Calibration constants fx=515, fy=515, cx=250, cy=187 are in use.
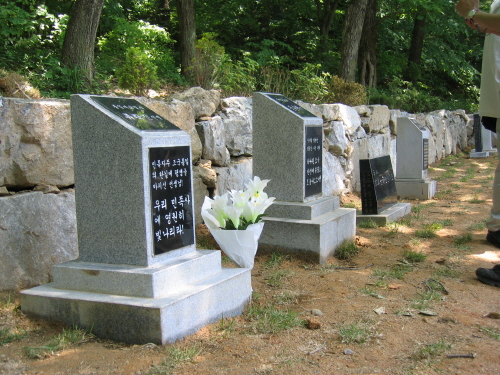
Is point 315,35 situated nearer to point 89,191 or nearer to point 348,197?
point 348,197

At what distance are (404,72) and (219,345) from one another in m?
17.2

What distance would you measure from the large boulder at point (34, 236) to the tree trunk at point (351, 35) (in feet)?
28.4

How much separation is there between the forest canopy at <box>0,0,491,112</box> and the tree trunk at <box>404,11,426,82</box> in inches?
1.4

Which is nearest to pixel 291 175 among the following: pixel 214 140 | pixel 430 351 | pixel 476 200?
pixel 214 140

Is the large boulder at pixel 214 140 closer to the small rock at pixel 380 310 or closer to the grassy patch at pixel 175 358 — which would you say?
the small rock at pixel 380 310

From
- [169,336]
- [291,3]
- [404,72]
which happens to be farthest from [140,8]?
[169,336]

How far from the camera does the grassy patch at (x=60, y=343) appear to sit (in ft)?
8.55

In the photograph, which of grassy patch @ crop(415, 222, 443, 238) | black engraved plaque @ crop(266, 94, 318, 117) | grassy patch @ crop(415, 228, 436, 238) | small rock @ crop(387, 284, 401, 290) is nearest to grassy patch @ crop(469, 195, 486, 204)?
grassy patch @ crop(415, 222, 443, 238)

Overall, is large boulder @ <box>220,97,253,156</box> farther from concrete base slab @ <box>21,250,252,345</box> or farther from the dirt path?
concrete base slab @ <box>21,250,252,345</box>

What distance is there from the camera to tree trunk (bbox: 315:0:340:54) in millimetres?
15148

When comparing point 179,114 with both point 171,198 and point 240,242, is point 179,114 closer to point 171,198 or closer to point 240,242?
point 240,242

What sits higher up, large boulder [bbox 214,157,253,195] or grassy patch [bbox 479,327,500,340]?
large boulder [bbox 214,157,253,195]

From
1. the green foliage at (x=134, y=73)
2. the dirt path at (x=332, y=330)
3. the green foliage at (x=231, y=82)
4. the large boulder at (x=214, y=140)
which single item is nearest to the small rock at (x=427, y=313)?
the dirt path at (x=332, y=330)

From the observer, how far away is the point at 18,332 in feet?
9.50
